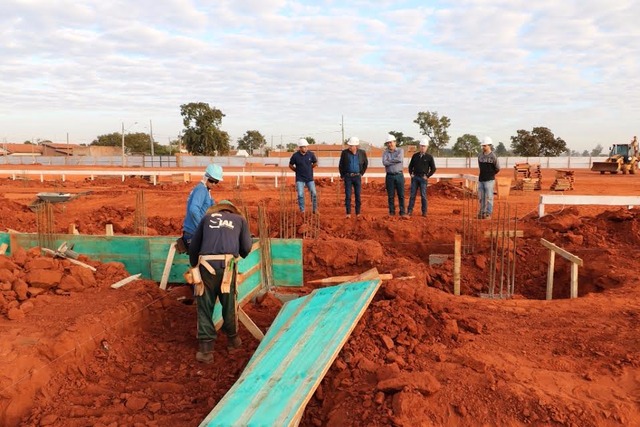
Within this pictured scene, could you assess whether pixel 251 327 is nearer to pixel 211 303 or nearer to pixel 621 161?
pixel 211 303

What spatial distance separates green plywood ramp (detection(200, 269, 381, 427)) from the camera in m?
3.21

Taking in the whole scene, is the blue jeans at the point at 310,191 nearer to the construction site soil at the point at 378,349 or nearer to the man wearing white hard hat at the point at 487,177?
the construction site soil at the point at 378,349

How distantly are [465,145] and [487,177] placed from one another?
161 feet

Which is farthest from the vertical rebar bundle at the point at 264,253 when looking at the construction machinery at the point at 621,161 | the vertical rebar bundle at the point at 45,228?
the construction machinery at the point at 621,161

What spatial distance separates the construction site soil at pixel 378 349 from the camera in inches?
129

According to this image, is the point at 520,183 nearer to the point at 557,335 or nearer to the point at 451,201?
the point at 451,201

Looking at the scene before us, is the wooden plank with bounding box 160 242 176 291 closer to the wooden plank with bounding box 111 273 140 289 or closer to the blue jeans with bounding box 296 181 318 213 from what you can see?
the wooden plank with bounding box 111 273 140 289

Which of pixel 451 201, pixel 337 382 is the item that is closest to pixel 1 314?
pixel 337 382

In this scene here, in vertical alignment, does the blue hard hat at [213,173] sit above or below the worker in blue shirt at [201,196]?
above

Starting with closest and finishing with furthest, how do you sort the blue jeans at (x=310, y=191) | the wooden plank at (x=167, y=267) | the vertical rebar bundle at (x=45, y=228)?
the wooden plank at (x=167, y=267) < the vertical rebar bundle at (x=45, y=228) < the blue jeans at (x=310, y=191)

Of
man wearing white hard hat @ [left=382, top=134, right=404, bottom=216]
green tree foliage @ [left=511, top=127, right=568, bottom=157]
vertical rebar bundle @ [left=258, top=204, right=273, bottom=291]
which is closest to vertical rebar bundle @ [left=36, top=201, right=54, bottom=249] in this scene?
vertical rebar bundle @ [left=258, top=204, right=273, bottom=291]

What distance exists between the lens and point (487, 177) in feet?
→ 31.4

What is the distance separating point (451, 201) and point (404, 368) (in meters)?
11.4

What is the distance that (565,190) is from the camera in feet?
60.4
